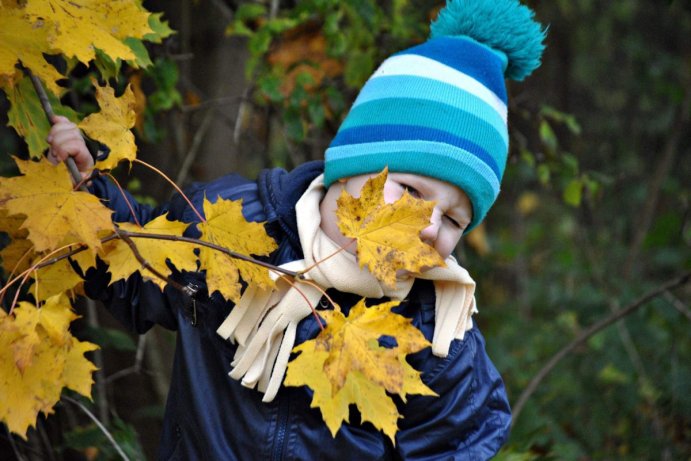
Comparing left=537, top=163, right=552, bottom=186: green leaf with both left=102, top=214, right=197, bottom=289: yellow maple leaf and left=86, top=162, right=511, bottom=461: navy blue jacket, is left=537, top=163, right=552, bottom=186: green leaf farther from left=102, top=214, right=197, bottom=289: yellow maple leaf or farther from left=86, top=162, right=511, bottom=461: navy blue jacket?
left=102, top=214, right=197, bottom=289: yellow maple leaf

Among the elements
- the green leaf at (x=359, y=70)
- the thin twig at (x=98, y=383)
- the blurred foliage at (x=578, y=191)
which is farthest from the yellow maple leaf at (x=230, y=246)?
the green leaf at (x=359, y=70)

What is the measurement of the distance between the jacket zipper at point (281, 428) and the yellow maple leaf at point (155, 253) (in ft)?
1.64

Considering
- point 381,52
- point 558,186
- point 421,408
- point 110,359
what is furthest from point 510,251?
point 421,408

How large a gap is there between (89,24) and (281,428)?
955 millimetres

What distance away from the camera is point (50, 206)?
4.18 feet

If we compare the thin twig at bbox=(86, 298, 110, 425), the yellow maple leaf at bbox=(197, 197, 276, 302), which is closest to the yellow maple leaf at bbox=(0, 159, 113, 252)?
the yellow maple leaf at bbox=(197, 197, 276, 302)

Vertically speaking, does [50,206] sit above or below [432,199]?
above

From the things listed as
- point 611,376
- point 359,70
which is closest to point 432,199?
point 359,70

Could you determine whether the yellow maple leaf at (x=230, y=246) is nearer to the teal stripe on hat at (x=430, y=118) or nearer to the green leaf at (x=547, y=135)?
the teal stripe on hat at (x=430, y=118)

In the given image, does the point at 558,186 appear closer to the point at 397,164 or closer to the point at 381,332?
the point at 397,164

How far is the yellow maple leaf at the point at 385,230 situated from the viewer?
1.41m

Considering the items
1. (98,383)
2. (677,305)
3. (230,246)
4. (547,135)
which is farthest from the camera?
(677,305)

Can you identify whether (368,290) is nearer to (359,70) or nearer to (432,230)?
(432,230)

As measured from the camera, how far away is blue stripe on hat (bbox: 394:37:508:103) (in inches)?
73.8
